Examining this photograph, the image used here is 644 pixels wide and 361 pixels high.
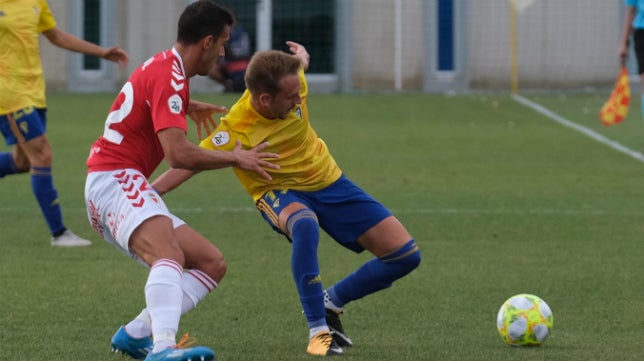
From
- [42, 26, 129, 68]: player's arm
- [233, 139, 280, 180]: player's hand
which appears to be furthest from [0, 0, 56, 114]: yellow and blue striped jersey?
[233, 139, 280, 180]: player's hand

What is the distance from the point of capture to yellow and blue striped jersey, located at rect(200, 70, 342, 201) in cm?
621

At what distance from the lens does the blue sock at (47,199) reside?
958cm

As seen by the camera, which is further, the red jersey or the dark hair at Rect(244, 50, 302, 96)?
the dark hair at Rect(244, 50, 302, 96)

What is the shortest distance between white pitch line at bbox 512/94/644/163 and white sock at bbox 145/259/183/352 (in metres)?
10.4

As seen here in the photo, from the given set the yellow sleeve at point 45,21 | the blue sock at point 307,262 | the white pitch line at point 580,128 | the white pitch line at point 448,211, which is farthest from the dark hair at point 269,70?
the white pitch line at point 580,128

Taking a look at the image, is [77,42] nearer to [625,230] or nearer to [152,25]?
[625,230]

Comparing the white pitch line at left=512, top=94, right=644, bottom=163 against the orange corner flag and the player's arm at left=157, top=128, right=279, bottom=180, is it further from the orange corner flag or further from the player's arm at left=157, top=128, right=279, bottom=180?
the player's arm at left=157, top=128, right=279, bottom=180

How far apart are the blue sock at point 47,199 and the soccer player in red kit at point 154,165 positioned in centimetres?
390

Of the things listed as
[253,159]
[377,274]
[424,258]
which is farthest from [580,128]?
[253,159]

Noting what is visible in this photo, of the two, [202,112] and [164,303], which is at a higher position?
[202,112]

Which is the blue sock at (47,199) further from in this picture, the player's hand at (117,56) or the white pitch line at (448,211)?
the white pitch line at (448,211)

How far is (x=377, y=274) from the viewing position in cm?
637

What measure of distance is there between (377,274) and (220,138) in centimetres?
104

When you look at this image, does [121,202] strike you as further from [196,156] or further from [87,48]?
[87,48]
